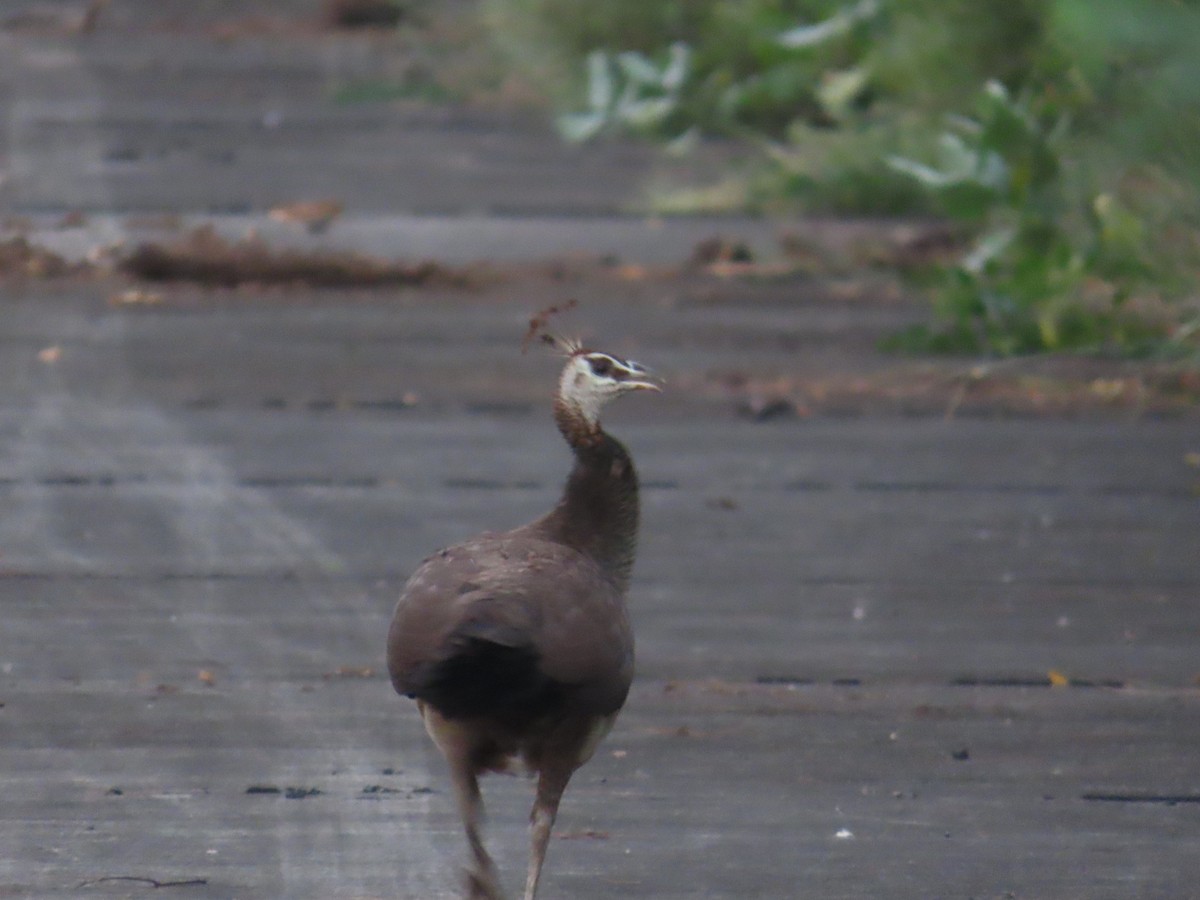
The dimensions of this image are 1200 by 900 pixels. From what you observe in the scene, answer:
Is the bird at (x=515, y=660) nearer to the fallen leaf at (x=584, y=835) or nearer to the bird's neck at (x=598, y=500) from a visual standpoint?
the bird's neck at (x=598, y=500)

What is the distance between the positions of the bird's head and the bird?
62mm

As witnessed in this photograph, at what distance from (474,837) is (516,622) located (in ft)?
1.56

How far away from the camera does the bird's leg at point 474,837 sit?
12.4 feet

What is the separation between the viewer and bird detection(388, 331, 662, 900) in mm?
3520

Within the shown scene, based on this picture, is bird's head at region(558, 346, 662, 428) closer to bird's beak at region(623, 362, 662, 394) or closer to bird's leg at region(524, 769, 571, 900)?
bird's beak at region(623, 362, 662, 394)

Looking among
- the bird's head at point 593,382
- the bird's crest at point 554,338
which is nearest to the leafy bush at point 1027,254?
the bird's crest at point 554,338

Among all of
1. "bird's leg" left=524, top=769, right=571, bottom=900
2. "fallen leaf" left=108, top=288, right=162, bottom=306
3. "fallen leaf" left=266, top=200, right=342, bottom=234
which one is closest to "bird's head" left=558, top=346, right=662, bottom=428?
"bird's leg" left=524, top=769, right=571, bottom=900

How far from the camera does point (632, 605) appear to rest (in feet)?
19.3

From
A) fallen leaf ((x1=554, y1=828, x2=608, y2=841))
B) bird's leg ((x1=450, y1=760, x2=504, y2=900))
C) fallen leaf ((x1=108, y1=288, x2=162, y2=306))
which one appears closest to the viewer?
bird's leg ((x1=450, y1=760, x2=504, y2=900))

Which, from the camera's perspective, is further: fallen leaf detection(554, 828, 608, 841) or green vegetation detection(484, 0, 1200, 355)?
green vegetation detection(484, 0, 1200, 355)

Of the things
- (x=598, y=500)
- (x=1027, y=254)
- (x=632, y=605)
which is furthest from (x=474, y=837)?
(x=1027, y=254)

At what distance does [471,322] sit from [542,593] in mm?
5772

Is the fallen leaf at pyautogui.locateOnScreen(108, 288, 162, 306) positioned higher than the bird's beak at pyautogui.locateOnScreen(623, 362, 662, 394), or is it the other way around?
the bird's beak at pyautogui.locateOnScreen(623, 362, 662, 394)

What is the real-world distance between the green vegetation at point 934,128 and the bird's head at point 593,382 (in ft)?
3.63
